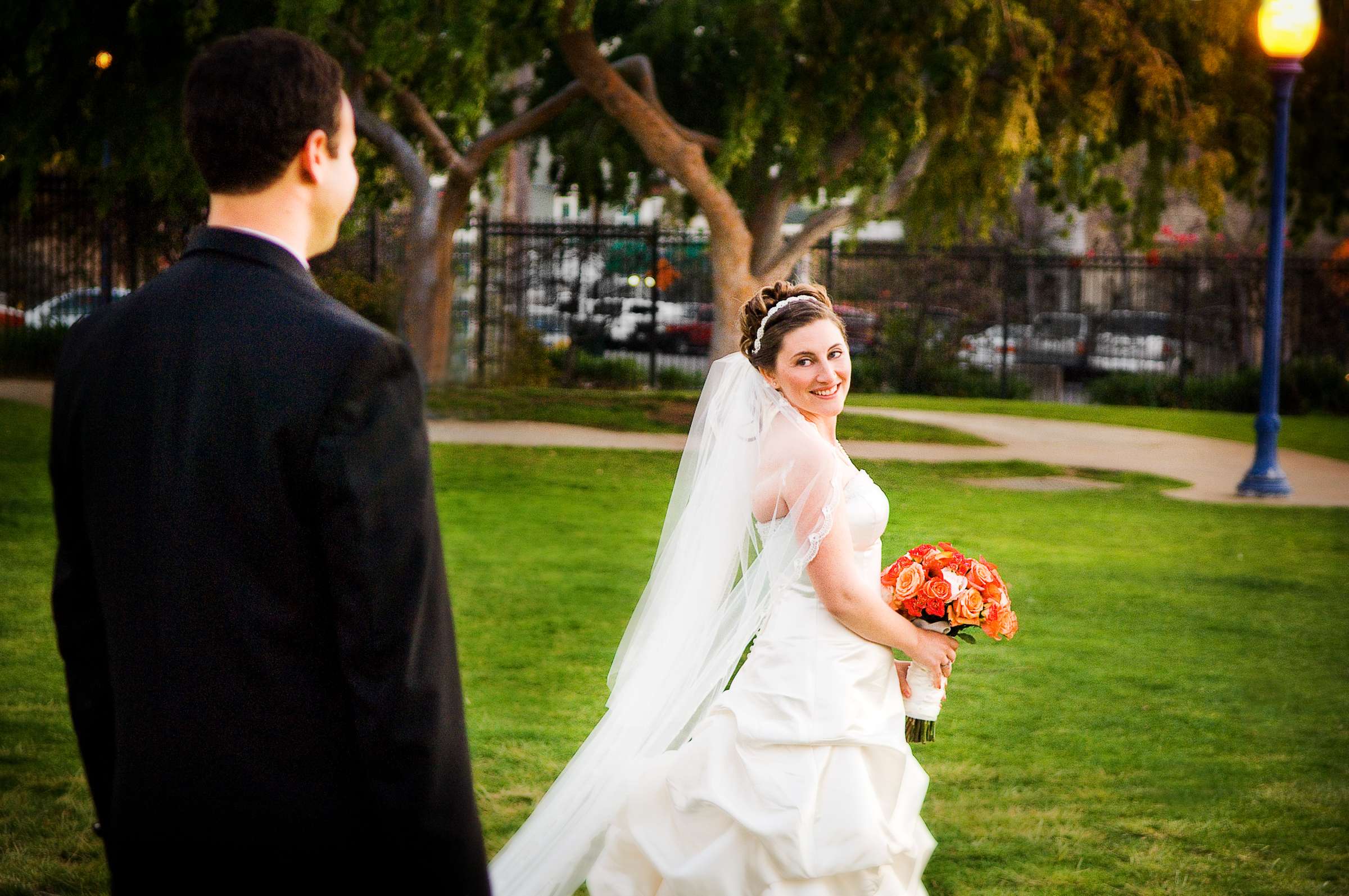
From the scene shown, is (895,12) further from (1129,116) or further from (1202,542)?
(1202,542)

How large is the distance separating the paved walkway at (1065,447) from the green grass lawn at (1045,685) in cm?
134

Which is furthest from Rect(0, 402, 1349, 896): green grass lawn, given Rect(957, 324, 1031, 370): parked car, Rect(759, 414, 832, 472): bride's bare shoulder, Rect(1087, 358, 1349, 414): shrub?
Rect(957, 324, 1031, 370): parked car

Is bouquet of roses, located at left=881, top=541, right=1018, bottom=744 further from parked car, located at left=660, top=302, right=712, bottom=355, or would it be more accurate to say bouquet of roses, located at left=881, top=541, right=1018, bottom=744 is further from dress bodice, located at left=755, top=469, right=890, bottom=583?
parked car, located at left=660, top=302, right=712, bottom=355

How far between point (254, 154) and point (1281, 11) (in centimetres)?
1151

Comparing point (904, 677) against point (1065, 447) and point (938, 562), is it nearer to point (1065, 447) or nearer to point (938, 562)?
point (938, 562)

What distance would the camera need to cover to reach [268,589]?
1836 millimetres

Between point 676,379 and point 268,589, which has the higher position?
point 676,379

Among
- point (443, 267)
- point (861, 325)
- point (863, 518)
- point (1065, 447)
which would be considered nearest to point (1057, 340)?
point (861, 325)

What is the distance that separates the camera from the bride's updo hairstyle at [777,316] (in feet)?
12.4

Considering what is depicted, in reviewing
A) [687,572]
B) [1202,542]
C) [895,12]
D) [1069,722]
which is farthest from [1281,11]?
[687,572]

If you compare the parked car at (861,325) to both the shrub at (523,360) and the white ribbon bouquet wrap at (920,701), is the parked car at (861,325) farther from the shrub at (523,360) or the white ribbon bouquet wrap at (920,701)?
the white ribbon bouquet wrap at (920,701)

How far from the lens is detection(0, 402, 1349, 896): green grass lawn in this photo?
185 inches

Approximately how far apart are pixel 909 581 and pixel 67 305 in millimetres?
20697

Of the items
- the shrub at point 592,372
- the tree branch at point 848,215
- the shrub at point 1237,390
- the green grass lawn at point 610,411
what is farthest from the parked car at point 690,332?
the tree branch at point 848,215
